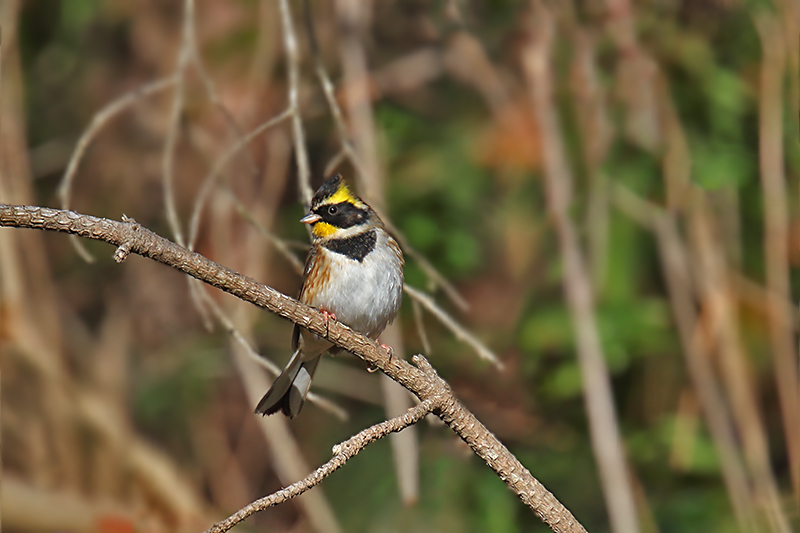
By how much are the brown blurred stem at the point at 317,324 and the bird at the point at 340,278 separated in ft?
3.73

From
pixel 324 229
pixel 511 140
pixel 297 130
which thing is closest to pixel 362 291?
pixel 324 229

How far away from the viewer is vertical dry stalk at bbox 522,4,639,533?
3699 mm

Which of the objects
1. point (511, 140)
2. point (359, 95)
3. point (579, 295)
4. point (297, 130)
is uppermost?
point (511, 140)

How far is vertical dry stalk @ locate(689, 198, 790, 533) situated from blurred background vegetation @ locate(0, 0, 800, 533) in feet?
0.07

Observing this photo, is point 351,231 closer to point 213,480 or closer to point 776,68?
point 776,68

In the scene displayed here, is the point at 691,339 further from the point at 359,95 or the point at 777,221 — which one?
the point at 359,95

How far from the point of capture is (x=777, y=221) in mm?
4055

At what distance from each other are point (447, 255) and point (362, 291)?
115 centimetres

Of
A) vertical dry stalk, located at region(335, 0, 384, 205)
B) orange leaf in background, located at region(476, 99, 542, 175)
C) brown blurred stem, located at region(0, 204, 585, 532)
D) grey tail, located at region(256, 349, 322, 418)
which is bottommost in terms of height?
brown blurred stem, located at region(0, 204, 585, 532)

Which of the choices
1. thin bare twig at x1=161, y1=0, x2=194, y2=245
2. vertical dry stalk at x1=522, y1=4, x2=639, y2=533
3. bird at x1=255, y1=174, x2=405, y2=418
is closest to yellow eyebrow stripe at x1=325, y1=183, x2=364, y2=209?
bird at x1=255, y1=174, x2=405, y2=418

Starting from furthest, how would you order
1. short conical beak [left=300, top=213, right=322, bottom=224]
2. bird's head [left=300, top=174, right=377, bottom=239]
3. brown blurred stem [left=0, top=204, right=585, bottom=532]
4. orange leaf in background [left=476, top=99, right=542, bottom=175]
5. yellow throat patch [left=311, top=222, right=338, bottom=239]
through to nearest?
orange leaf in background [left=476, top=99, right=542, bottom=175]
yellow throat patch [left=311, top=222, right=338, bottom=239]
bird's head [left=300, top=174, right=377, bottom=239]
short conical beak [left=300, top=213, right=322, bottom=224]
brown blurred stem [left=0, top=204, right=585, bottom=532]

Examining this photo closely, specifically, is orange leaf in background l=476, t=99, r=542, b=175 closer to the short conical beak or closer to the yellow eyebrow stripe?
the yellow eyebrow stripe

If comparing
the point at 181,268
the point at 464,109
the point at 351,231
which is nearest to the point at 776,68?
the point at 464,109

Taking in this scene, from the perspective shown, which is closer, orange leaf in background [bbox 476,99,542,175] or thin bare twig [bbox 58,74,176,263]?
thin bare twig [bbox 58,74,176,263]
